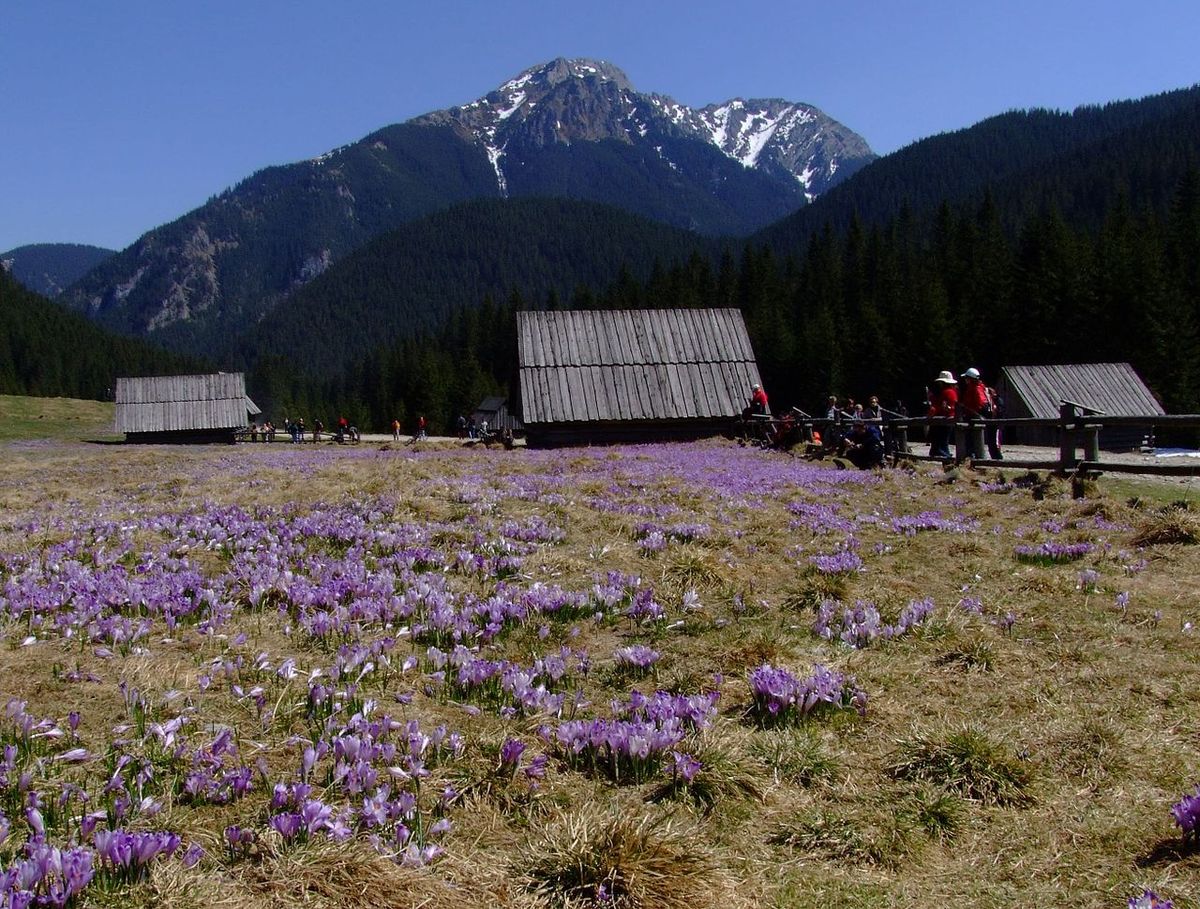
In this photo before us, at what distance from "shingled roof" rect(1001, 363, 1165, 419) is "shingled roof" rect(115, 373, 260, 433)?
57522 millimetres

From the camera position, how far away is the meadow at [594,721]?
10.2ft

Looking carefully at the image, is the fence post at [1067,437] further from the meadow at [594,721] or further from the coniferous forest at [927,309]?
the coniferous forest at [927,309]

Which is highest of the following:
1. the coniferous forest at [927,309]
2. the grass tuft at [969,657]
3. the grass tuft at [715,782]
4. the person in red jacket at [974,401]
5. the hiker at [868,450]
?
the coniferous forest at [927,309]

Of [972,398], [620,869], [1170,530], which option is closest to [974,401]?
[972,398]

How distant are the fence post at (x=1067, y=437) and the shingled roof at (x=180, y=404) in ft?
208

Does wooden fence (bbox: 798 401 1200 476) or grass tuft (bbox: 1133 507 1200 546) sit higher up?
wooden fence (bbox: 798 401 1200 476)

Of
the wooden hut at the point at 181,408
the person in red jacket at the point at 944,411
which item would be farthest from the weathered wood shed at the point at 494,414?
the person in red jacket at the point at 944,411

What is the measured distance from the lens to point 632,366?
3703cm

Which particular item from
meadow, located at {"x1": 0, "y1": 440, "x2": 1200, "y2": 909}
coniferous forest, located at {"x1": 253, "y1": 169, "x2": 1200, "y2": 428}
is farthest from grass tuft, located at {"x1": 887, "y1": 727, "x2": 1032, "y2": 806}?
coniferous forest, located at {"x1": 253, "y1": 169, "x2": 1200, "y2": 428}

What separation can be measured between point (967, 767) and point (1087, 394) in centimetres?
4456

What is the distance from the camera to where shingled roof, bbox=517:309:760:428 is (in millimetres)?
35375

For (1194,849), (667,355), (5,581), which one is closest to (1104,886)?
(1194,849)

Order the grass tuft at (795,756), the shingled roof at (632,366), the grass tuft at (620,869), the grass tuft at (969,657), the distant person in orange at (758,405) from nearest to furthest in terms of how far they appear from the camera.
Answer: the grass tuft at (620,869) < the grass tuft at (795,756) < the grass tuft at (969,657) < the distant person in orange at (758,405) < the shingled roof at (632,366)

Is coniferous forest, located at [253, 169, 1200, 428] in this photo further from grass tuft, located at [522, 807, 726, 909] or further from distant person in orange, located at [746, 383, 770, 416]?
grass tuft, located at [522, 807, 726, 909]
